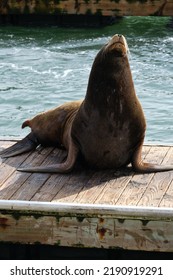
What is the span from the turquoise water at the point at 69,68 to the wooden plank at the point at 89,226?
5.42m

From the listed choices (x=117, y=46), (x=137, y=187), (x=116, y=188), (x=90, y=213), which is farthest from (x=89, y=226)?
(x=117, y=46)

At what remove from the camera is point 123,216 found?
20.1 feet

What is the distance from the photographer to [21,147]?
7676 mm

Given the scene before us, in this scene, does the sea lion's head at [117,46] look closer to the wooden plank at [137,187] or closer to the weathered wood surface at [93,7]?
the wooden plank at [137,187]

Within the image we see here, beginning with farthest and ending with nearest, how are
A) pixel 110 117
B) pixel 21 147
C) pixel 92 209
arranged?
pixel 21 147 → pixel 110 117 → pixel 92 209

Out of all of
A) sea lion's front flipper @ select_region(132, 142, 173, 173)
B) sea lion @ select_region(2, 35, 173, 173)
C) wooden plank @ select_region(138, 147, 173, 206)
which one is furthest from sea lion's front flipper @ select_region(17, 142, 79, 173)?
wooden plank @ select_region(138, 147, 173, 206)

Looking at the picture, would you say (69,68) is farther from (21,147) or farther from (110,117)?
(110,117)

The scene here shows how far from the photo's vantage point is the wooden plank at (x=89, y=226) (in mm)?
6137

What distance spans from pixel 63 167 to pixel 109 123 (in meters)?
0.54

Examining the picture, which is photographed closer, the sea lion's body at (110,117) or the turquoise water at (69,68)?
the sea lion's body at (110,117)

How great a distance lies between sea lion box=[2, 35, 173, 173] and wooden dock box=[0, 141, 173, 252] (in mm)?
264

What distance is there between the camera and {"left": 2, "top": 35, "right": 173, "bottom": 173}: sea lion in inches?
272

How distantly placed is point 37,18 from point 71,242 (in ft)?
48.1

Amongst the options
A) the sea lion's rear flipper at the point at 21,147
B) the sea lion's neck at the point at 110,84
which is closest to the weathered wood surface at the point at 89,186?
the sea lion's rear flipper at the point at 21,147
